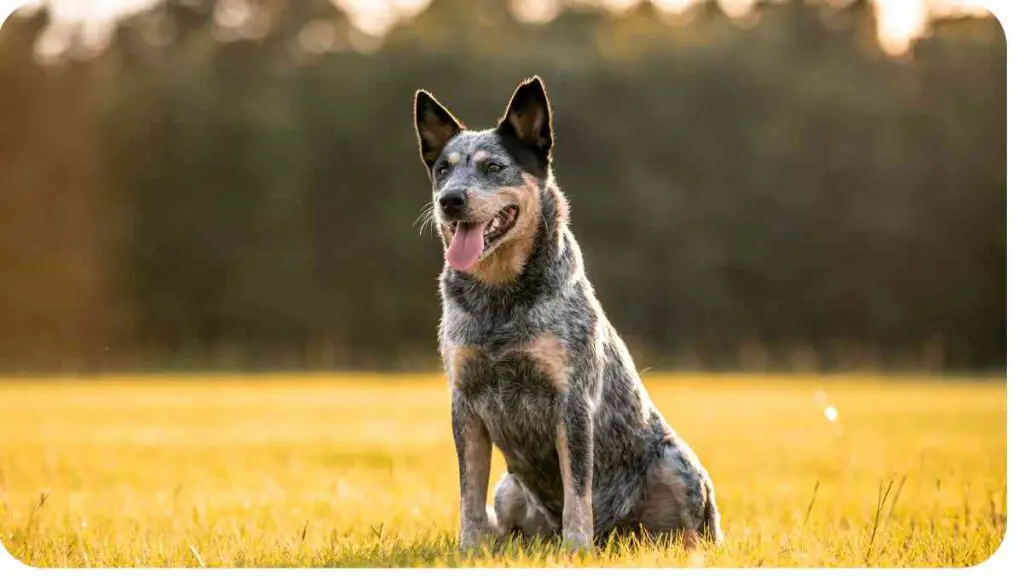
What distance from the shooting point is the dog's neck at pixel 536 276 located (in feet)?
13.6

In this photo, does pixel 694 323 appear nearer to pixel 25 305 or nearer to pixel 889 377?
pixel 889 377

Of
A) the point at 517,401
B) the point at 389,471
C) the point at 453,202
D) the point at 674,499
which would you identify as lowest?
the point at 389,471

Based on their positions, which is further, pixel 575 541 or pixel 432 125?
pixel 432 125

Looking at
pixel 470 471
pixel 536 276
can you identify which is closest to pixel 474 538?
pixel 470 471

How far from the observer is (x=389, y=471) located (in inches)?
268

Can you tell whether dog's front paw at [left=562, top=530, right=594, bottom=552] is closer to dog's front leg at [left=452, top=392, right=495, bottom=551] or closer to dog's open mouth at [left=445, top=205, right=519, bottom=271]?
dog's front leg at [left=452, top=392, right=495, bottom=551]

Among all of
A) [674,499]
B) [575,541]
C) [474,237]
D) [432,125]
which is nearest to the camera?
[575,541]

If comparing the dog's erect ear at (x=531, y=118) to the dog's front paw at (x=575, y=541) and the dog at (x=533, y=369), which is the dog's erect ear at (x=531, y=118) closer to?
the dog at (x=533, y=369)

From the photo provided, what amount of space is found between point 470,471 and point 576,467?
0.42 metres

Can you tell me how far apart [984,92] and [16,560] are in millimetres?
5444

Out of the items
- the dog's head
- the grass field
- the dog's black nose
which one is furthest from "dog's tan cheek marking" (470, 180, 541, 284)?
the grass field

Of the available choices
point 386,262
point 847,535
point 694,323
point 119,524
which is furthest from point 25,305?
point 847,535
